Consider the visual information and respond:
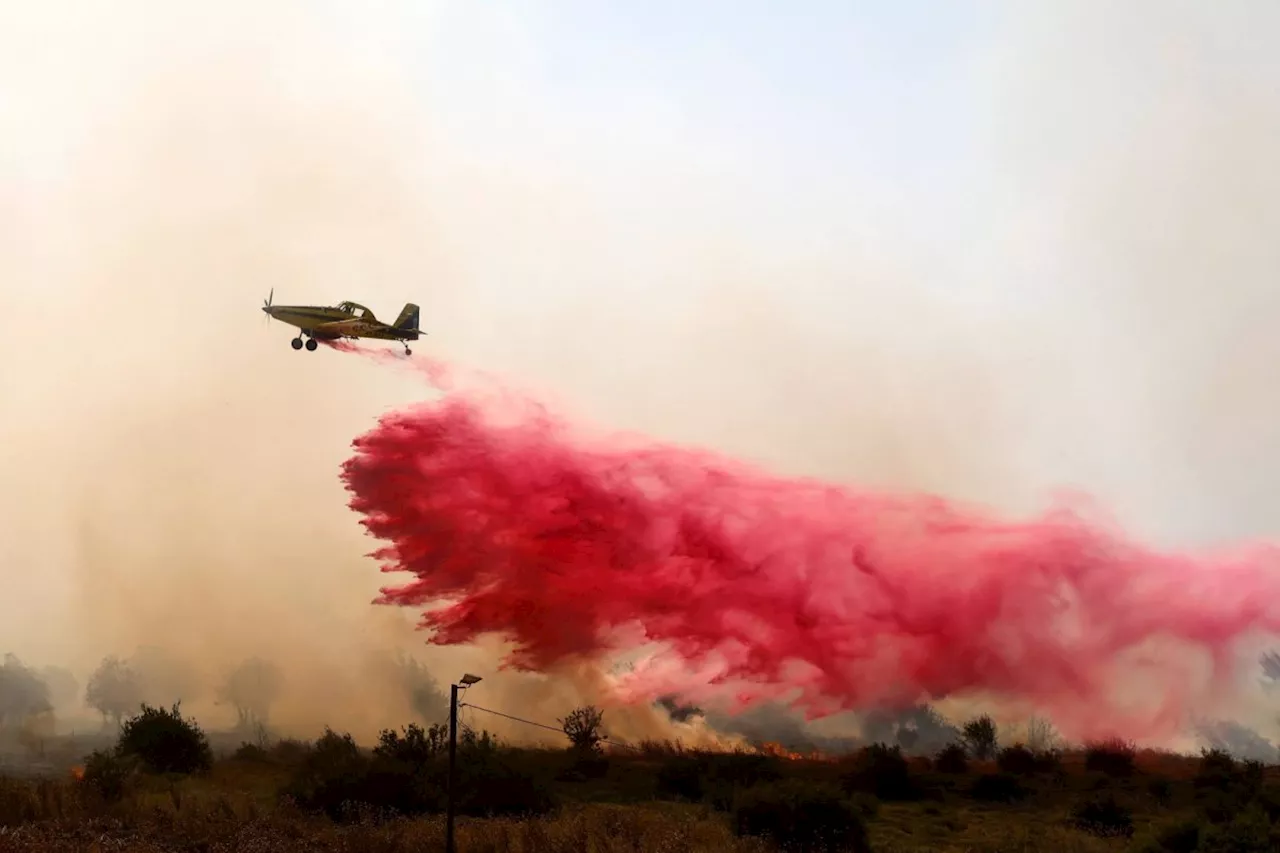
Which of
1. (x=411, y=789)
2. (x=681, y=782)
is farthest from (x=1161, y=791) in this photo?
(x=411, y=789)

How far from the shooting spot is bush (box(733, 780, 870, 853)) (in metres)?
38.6

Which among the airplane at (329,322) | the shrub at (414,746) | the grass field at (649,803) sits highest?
the airplane at (329,322)

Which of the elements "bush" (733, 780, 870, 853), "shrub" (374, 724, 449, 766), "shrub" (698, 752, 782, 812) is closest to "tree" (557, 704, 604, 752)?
"shrub" (698, 752, 782, 812)

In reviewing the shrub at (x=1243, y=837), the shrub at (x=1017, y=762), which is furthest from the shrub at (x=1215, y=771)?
the shrub at (x=1243, y=837)

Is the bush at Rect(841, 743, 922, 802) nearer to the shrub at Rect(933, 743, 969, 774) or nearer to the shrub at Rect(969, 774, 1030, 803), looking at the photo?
the shrub at Rect(969, 774, 1030, 803)

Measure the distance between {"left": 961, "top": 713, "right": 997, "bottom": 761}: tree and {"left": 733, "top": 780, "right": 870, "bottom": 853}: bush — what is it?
2497cm

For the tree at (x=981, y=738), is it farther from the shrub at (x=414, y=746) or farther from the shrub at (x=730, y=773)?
the shrub at (x=414, y=746)

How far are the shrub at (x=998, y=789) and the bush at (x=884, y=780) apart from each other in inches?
110

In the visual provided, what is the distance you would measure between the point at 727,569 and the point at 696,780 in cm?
1430

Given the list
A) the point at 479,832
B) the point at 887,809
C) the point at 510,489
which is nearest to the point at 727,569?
the point at 510,489

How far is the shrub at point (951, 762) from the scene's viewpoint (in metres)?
56.7

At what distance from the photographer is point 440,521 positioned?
58906 millimetres

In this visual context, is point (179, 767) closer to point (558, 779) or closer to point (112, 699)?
point (558, 779)

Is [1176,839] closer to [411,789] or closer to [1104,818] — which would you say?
[1104,818]
